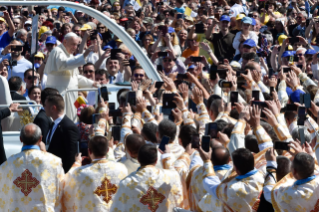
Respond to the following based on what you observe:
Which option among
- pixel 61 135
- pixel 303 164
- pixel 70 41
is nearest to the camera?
pixel 303 164

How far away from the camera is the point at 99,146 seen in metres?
5.82

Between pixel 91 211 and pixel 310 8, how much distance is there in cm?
1196

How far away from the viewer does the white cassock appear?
9258mm

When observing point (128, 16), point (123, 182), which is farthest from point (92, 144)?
point (128, 16)

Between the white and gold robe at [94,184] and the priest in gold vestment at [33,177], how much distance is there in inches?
6.0

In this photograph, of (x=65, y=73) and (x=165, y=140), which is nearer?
(x=165, y=140)

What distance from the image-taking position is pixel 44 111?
7223mm

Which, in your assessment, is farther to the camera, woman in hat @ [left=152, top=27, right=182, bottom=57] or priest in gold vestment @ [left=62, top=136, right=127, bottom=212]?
woman in hat @ [left=152, top=27, right=182, bottom=57]

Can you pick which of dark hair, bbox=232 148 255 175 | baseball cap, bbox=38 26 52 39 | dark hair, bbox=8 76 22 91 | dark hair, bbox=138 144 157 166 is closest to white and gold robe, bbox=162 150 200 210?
dark hair, bbox=138 144 157 166

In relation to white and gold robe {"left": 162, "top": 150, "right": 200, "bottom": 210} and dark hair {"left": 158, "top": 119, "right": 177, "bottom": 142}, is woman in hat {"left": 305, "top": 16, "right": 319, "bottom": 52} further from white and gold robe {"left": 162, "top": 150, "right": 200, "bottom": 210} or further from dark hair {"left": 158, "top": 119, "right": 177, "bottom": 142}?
white and gold robe {"left": 162, "top": 150, "right": 200, "bottom": 210}

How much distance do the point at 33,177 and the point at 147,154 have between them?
1.13 meters

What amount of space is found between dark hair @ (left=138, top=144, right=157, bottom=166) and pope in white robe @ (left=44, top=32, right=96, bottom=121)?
376 centimetres

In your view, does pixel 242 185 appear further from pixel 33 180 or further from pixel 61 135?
pixel 61 135

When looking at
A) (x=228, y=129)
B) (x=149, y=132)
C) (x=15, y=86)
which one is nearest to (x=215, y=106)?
(x=228, y=129)
